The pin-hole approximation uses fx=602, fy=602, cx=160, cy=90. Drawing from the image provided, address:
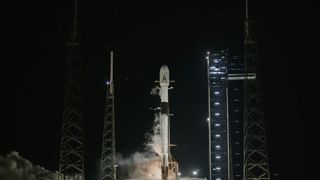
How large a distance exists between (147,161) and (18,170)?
12842mm

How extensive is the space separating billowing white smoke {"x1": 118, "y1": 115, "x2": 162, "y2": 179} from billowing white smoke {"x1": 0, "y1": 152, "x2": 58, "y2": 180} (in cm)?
779

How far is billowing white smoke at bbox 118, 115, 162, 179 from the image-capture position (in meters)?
55.2

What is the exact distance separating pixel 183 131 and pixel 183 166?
3.85 metres

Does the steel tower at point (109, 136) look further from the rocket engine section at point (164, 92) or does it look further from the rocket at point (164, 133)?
the rocket engine section at point (164, 92)

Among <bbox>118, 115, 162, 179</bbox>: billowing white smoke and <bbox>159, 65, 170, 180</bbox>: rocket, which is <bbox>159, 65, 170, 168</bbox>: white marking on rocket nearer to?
<bbox>159, 65, 170, 180</bbox>: rocket

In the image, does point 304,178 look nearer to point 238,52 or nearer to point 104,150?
point 238,52

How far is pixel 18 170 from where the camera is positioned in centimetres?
4959

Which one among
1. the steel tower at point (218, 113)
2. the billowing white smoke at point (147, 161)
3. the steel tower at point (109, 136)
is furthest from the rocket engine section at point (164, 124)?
the steel tower at point (218, 113)

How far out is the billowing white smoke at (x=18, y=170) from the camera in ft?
A: 157

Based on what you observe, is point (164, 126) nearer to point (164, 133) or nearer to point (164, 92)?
point (164, 133)

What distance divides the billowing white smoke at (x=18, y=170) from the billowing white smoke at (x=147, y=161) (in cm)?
779

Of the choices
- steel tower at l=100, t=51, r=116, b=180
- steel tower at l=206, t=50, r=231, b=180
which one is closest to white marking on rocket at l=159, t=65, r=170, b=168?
steel tower at l=100, t=51, r=116, b=180

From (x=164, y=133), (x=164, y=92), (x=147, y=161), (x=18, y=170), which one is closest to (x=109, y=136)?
(x=147, y=161)

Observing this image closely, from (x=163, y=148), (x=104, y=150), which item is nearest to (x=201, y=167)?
(x=104, y=150)
